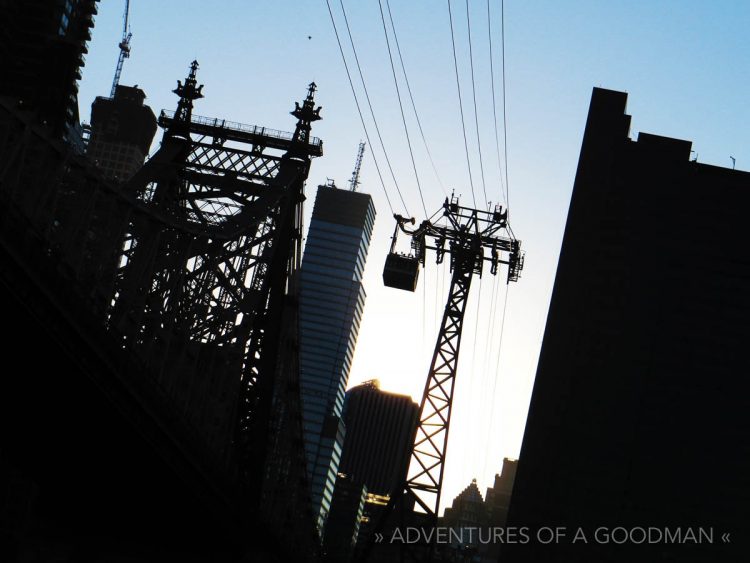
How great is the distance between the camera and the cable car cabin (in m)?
48.5

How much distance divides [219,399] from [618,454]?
290ft

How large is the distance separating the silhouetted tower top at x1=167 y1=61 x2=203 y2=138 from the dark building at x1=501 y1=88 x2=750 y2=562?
254ft

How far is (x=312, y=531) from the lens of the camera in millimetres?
82000

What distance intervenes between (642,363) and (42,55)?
10783 cm

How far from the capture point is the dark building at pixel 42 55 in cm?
16762

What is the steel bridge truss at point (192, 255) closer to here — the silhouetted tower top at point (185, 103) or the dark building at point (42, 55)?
the silhouetted tower top at point (185, 103)

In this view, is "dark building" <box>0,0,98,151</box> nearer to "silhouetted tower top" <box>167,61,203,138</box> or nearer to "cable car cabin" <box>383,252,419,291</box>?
"silhouetted tower top" <box>167,61,203,138</box>

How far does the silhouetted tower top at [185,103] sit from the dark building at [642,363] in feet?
254

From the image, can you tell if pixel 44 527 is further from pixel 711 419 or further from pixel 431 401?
pixel 711 419

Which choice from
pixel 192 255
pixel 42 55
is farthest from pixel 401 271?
pixel 42 55

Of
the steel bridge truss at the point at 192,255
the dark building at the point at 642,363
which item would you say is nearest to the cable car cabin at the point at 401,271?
the steel bridge truss at the point at 192,255

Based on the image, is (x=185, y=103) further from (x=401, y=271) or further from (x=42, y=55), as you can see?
(x=42, y=55)

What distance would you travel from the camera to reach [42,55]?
591ft

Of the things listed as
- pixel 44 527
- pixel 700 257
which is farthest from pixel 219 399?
pixel 700 257
